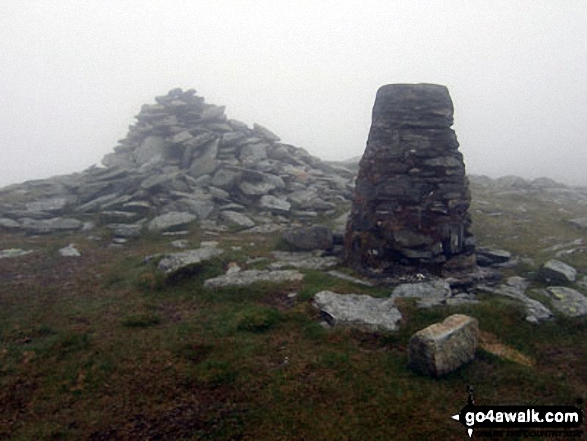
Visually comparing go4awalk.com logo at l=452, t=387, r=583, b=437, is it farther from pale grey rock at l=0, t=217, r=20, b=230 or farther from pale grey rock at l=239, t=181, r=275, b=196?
pale grey rock at l=0, t=217, r=20, b=230

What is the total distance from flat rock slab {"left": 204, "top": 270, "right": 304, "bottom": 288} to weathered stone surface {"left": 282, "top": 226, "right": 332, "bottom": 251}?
4.61 m

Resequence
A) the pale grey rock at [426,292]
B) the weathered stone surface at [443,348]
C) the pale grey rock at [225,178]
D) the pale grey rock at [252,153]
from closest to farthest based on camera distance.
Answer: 1. the weathered stone surface at [443,348]
2. the pale grey rock at [426,292]
3. the pale grey rock at [225,178]
4. the pale grey rock at [252,153]

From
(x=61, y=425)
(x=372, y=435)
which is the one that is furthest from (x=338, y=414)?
(x=61, y=425)

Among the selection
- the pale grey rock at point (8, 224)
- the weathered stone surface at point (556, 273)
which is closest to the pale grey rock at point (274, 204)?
the pale grey rock at point (8, 224)

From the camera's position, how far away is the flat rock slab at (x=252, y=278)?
1947cm

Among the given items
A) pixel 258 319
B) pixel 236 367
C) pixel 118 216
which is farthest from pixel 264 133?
pixel 236 367

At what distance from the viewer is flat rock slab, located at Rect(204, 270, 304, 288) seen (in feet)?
63.9

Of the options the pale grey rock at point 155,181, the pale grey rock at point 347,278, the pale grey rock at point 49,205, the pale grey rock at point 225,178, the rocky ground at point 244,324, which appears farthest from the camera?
the pale grey rock at point 225,178

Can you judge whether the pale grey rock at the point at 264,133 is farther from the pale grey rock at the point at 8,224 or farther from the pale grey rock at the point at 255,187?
the pale grey rock at the point at 8,224

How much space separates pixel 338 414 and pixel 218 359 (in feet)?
14.3

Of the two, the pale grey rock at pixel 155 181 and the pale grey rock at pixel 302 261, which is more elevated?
the pale grey rock at pixel 155 181

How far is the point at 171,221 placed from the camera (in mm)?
31094

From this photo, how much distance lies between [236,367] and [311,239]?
43.3ft

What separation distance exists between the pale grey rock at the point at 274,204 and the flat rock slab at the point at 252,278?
13.9m
